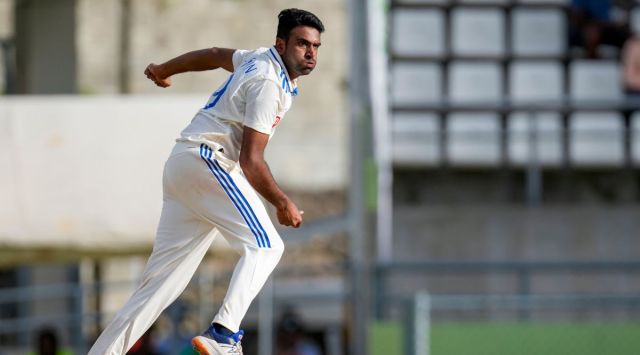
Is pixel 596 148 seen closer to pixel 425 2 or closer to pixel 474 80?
pixel 474 80

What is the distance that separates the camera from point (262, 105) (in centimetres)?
494

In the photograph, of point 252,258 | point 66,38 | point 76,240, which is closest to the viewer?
point 252,258

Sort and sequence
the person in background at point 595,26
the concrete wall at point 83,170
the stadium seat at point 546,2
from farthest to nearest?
the stadium seat at point 546,2
the person in background at point 595,26
the concrete wall at point 83,170

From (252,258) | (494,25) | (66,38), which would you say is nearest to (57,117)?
(66,38)

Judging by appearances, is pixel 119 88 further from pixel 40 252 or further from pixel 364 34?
pixel 40 252

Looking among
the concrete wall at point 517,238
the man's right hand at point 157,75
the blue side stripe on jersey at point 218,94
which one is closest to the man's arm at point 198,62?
the man's right hand at point 157,75

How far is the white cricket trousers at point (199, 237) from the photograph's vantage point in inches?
203

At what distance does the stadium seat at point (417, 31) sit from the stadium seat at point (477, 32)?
0.17 meters

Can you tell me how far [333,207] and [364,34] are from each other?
225 cm

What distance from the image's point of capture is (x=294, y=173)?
13312 millimetres

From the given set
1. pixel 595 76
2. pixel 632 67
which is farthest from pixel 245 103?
pixel 595 76

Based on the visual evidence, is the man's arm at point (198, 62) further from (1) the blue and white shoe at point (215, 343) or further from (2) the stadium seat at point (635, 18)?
(2) the stadium seat at point (635, 18)

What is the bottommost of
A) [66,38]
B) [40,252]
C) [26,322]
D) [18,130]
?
[26,322]

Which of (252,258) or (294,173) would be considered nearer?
(252,258)
